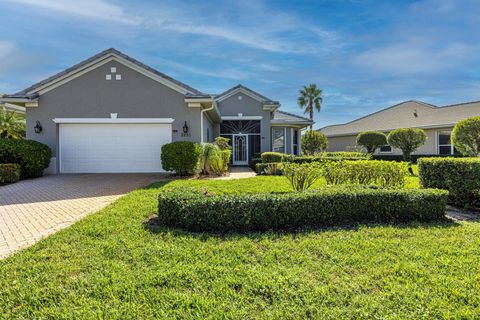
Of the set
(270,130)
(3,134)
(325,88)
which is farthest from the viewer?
(325,88)

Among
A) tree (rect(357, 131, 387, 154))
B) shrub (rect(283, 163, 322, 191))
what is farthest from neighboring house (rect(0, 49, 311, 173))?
tree (rect(357, 131, 387, 154))

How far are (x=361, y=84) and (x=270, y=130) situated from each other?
29.8 feet

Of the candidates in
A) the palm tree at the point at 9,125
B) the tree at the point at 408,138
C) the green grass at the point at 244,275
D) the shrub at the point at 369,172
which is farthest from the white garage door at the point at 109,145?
the tree at the point at 408,138

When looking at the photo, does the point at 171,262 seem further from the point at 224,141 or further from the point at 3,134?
the point at 3,134

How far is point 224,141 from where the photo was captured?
16.4m

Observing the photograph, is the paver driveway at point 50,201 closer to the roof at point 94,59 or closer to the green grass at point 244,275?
the green grass at point 244,275

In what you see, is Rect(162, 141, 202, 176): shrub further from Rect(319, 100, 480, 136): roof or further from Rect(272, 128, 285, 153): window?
Rect(319, 100, 480, 136): roof

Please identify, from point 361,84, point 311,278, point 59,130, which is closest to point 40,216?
point 311,278

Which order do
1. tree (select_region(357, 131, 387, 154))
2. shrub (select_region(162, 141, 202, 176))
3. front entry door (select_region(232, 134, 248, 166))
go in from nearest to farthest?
shrub (select_region(162, 141, 202, 176)) → front entry door (select_region(232, 134, 248, 166)) → tree (select_region(357, 131, 387, 154))

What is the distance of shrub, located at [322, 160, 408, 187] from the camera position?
7.61m

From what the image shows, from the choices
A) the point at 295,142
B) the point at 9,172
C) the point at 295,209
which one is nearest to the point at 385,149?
the point at 295,142

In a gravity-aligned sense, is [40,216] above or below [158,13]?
below

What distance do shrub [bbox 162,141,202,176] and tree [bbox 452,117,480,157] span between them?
11293mm

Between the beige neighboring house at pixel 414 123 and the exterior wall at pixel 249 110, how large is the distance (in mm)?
12356
